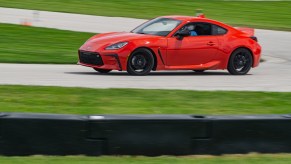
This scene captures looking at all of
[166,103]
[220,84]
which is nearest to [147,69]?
[220,84]

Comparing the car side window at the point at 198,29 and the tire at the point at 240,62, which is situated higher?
the car side window at the point at 198,29

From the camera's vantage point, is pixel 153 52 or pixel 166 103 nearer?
pixel 166 103

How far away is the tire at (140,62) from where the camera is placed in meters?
16.5

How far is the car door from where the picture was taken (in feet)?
55.8

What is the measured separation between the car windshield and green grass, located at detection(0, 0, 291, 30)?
1434 cm

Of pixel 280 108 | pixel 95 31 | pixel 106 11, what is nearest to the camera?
pixel 280 108

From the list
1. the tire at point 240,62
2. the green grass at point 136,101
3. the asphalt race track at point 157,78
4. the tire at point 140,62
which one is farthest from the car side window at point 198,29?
the green grass at point 136,101

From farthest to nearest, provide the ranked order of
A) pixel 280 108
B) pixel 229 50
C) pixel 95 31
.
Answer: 1. pixel 95 31
2. pixel 229 50
3. pixel 280 108

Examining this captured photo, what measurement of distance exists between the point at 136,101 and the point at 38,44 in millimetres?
9766

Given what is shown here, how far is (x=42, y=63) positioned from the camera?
727 inches

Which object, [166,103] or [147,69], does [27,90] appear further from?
[147,69]

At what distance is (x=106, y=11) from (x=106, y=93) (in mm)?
21971

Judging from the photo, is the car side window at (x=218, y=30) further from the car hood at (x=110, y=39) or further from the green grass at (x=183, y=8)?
the green grass at (x=183, y=8)

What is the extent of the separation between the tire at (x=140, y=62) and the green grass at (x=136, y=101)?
2969 millimetres
